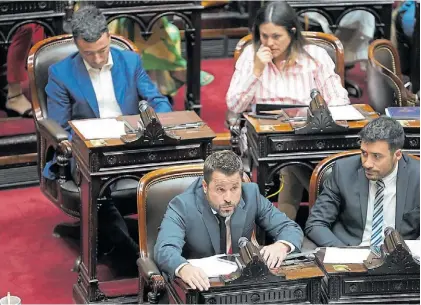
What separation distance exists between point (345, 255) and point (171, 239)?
0.61m

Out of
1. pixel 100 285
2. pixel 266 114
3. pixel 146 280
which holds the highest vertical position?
pixel 266 114

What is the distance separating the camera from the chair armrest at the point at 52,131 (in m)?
5.22

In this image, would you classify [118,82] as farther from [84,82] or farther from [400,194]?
[400,194]

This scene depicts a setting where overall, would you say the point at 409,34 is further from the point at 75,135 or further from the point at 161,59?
the point at 75,135

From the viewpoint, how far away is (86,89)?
17.7 ft

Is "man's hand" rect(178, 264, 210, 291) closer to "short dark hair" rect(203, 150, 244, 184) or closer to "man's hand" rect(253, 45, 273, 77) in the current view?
"short dark hair" rect(203, 150, 244, 184)

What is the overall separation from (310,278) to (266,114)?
4.62 ft

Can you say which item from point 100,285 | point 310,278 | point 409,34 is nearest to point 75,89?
point 100,285

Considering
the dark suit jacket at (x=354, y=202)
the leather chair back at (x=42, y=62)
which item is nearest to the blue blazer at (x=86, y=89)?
the leather chair back at (x=42, y=62)

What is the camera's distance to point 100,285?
Result: 530cm

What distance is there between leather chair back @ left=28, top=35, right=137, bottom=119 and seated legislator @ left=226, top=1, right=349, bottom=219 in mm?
826

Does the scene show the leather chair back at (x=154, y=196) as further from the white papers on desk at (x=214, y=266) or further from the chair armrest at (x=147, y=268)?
the white papers on desk at (x=214, y=266)

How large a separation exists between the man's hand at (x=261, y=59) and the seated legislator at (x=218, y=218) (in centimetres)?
110

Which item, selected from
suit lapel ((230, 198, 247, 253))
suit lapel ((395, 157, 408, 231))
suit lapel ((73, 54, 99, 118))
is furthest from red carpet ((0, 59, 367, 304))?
suit lapel ((395, 157, 408, 231))
